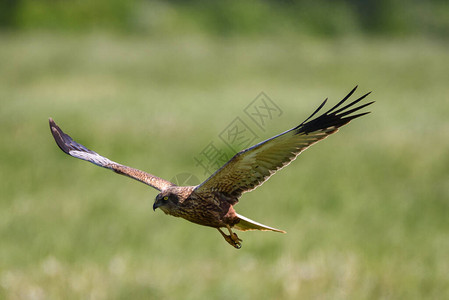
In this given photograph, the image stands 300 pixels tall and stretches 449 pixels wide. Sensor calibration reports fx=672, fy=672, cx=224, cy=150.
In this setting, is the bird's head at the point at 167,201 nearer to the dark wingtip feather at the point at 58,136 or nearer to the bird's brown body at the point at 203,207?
the bird's brown body at the point at 203,207

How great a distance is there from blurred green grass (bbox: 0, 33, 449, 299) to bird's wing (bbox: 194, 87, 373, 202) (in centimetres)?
779

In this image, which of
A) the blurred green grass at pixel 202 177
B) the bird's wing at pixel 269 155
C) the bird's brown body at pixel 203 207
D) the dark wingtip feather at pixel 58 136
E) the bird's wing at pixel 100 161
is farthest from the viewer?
the blurred green grass at pixel 202 177

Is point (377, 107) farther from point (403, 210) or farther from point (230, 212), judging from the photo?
point (230, 212)

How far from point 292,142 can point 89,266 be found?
8.80 meters

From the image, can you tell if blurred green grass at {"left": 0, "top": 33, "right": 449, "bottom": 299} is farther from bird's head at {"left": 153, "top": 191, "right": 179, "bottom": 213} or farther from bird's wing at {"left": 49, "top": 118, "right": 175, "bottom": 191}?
bird's head at {"left": 153, "top": 191, "right": 179, "bottom": 213}

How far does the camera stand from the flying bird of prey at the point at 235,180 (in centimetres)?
240

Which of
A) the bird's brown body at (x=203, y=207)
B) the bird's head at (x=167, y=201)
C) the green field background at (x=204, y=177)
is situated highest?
the bird's brown body at (x=203, y=207)

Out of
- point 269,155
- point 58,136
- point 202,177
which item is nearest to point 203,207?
point 269,155

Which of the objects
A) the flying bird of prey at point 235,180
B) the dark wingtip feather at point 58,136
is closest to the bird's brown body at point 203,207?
the flying bird of prey at point 235,180

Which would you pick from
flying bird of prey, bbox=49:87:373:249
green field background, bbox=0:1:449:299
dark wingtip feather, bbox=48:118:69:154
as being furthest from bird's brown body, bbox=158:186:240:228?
green field background, bbox=0:1:449:299

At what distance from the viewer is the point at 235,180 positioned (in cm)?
254

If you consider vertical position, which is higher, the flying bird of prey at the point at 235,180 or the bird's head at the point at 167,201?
the flying bird of prey at the point at 235,180

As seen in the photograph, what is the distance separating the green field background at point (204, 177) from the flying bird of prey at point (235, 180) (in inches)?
307

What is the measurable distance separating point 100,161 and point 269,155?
958 mm
